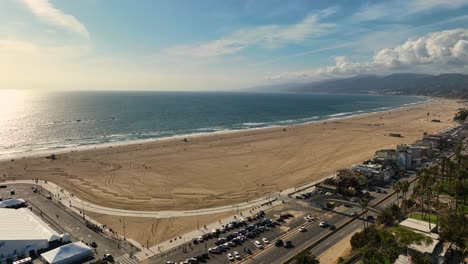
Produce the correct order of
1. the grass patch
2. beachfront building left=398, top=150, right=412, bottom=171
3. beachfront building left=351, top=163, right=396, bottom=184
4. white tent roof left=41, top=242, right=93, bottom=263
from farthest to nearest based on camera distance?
beachfront building left=398, top=150, right=412, bottom=171 < beachfront building left=351, top=163, right=396, bottom=184 < the grass patch < white tent roof left=41, top=242, right=93, bottom=263

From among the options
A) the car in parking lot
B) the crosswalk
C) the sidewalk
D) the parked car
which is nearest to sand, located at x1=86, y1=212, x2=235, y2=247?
the sidewalk

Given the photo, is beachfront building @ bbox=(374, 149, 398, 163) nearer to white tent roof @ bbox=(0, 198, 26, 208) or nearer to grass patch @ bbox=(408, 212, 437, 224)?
grass patch @ bbox=(408, 212, 437, 224)

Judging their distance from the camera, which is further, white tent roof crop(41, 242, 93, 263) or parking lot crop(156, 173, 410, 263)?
parking lot crop(156, 173, 410, 263)

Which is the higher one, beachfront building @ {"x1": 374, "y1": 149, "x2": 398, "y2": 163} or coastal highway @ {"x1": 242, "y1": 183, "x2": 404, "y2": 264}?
beachfront building @ {"x1": 374, "y1": 149, "x2": 398, "y2": 163}

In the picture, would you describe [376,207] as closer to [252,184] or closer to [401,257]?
[401,257]

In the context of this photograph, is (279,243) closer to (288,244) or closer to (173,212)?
(288,244)

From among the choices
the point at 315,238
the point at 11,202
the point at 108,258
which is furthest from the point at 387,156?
the point at 11,202

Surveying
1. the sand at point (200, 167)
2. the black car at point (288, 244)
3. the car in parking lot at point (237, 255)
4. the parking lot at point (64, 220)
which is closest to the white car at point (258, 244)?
the black car at point (288, 244)

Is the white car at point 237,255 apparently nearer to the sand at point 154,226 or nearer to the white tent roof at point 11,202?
the sand at point 154,226
